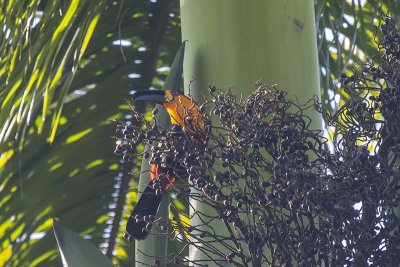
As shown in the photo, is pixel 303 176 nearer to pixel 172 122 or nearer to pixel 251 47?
pixel 251 47

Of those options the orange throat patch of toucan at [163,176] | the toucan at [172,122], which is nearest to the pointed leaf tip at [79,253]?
the toucan at [172,122]

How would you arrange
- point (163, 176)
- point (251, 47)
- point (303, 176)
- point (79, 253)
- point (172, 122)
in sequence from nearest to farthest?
point (303, 176) < point (163, 176) < point (79, 253) < point (251, 47) < point (172, 122)

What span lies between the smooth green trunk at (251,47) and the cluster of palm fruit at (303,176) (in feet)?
0.94

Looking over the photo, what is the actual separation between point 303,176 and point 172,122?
73 centimetres

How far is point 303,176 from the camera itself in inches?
58.9

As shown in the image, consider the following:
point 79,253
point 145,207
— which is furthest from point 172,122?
point 79,253

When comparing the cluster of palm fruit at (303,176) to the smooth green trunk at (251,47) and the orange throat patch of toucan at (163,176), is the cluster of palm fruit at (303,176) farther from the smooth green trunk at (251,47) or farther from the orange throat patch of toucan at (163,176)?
the smooth green trunk at (251,47)

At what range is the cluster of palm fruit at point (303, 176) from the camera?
59.1 inches

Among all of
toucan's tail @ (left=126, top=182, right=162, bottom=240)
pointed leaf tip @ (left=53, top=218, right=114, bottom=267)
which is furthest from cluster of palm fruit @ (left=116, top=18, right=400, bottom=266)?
toucan's tail @ (left=126, top=182, right=162, bottom=240)

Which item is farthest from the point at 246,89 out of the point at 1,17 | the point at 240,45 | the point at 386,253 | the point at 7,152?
the point at 7,152

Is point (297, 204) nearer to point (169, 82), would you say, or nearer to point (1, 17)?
point (169, 82)

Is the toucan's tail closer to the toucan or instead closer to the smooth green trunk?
the toucan

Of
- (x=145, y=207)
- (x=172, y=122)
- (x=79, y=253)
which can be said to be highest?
(x=172, y=122)

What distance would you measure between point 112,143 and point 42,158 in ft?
0.83
